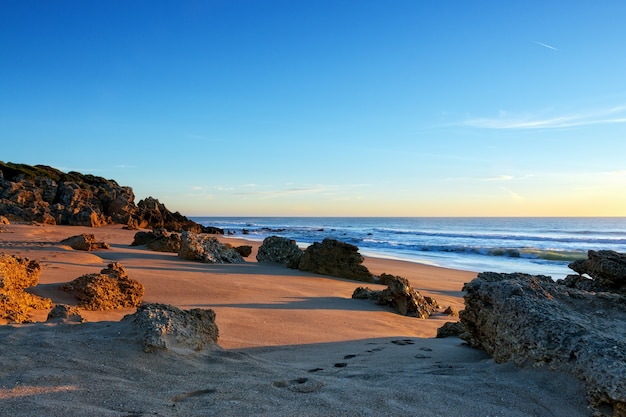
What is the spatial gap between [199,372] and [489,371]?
2.31 metres

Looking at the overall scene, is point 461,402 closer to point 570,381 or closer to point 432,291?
point 570,381

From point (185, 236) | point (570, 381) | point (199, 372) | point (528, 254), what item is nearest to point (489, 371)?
point (570, 381)

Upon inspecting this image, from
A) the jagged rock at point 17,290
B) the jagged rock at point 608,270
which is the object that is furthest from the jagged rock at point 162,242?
the jagged rock at point 608,270

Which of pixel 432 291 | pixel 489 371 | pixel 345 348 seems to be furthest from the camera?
pixel 432 291

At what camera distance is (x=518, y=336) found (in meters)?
3.62

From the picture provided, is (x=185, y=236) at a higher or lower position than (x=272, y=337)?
higher

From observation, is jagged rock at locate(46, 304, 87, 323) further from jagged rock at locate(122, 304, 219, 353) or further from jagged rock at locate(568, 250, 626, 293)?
jagged rock at locate(568, 250, 626, 293)

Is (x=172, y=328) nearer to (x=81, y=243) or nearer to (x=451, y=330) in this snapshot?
(x=451, y=330)

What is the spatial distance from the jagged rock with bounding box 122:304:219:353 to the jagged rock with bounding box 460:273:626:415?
2567 mm

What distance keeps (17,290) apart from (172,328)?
2693mm

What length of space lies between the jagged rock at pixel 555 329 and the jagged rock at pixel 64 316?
155 inches

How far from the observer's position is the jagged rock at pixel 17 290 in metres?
4.55

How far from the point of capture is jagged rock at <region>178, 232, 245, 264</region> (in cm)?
1184

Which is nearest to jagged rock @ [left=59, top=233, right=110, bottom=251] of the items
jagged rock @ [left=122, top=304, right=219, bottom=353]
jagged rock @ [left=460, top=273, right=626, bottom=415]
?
jagged rock @ [left=122, top=304, right=219, bottom=353]
